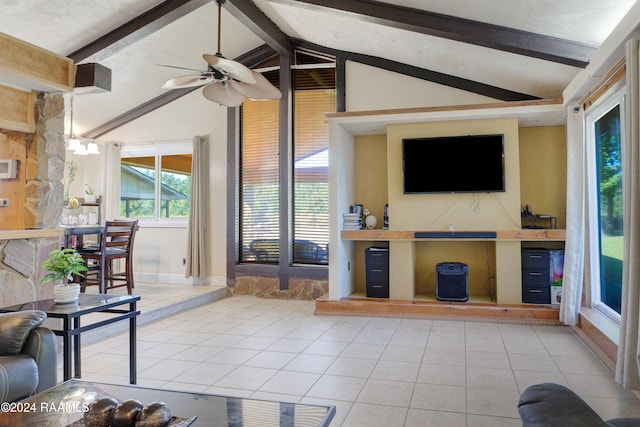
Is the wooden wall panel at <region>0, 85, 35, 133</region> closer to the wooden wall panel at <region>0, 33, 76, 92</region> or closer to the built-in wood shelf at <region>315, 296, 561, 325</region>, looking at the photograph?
the wooden wall panel at <region>0, 33, 76, 92</region>

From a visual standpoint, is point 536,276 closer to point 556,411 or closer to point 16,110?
point 556,411

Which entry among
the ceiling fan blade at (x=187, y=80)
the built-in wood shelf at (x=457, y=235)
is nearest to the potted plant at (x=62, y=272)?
the ceiling fan blade at (x=187, y=80)

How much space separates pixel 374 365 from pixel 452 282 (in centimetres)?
208

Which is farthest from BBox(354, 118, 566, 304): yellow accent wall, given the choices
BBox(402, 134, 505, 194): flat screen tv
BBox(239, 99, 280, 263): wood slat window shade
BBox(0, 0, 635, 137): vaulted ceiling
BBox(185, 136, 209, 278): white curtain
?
BBox(185, 136, 209, 278): white curtain

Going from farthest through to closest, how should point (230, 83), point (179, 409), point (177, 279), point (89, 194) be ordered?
point (89, 194)
point (177, 279)
point (230, 83)
point (179, 409)

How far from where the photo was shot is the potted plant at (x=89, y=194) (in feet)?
22.4

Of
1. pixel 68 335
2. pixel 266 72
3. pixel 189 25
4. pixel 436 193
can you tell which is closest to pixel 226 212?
pixel 266 72

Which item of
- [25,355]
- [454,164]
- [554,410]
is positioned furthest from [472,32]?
[25,355]

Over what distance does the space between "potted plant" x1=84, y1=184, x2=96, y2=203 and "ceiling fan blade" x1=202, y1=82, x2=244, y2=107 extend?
3.88 metres

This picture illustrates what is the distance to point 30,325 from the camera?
7.33ft

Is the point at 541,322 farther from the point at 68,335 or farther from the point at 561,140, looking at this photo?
the point at 68,335

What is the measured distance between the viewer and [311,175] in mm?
6266

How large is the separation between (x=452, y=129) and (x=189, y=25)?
11.8ft

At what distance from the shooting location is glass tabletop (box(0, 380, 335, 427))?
156 cm
